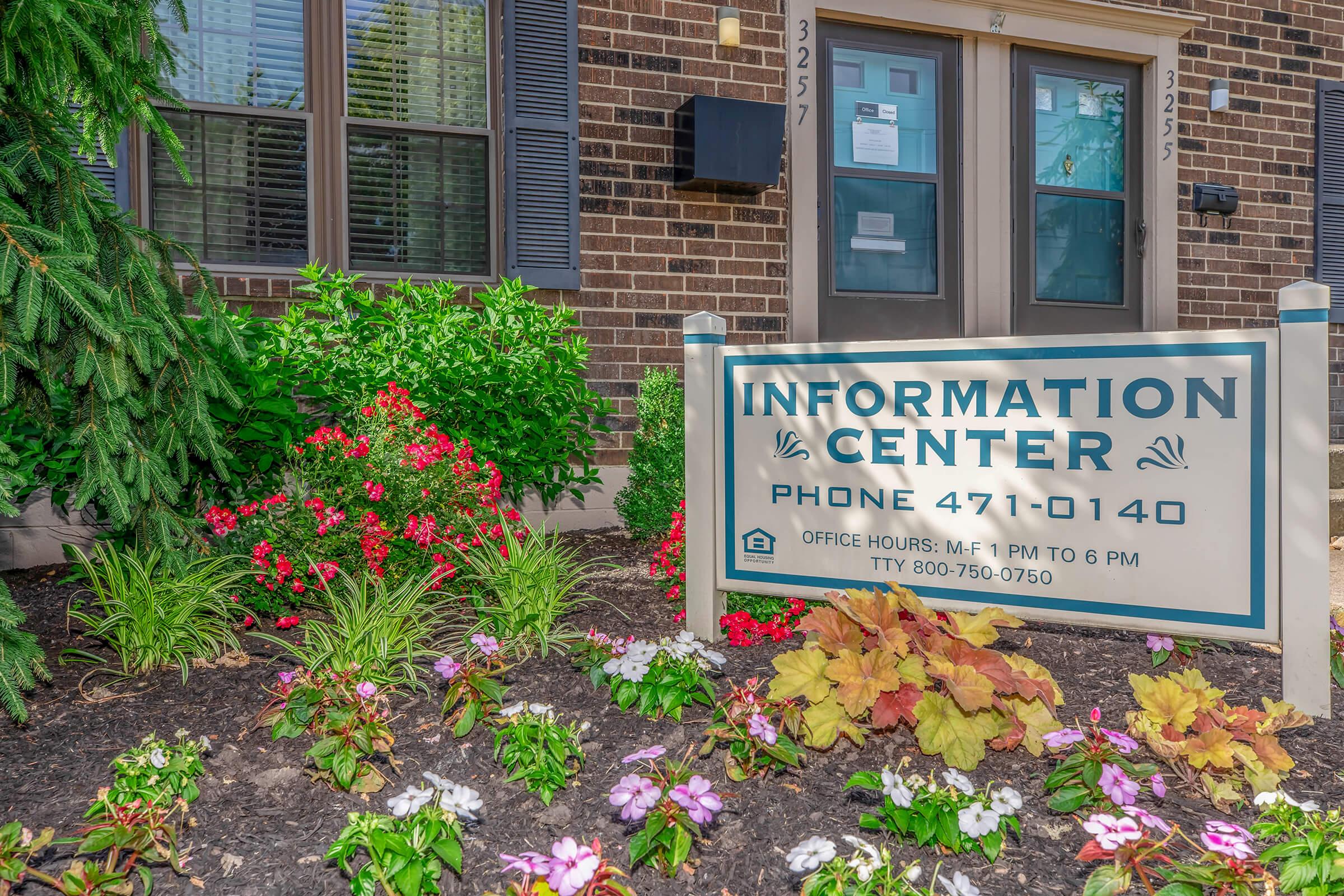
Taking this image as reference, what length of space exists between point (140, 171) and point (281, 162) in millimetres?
669

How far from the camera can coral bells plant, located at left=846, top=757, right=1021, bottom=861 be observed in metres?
1.85

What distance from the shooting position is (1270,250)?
6852 millimetres

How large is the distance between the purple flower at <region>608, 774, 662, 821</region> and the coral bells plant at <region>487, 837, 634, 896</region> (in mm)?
142

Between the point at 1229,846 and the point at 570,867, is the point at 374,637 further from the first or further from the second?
the point at 1229,846

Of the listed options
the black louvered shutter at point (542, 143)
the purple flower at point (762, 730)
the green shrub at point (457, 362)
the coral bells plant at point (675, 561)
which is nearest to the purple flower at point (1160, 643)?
the purple flower at point (762, 730)

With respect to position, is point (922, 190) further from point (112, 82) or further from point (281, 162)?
point (112, 82)

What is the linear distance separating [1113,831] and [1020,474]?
1.22 meters

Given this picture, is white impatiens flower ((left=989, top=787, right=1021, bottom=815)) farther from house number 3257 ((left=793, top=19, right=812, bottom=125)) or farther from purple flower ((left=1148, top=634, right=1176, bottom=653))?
house number 3257 ((left=793, top=19, right=812, bottom=125))

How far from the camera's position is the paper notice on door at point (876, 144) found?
6.05 meters

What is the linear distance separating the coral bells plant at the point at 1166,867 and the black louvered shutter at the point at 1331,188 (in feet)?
21.8

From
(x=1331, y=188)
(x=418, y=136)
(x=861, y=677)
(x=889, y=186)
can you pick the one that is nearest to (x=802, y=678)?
(x=861, y=677)

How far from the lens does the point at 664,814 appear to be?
185 centimetres

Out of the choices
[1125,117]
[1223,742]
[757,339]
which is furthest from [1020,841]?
[1125,117]

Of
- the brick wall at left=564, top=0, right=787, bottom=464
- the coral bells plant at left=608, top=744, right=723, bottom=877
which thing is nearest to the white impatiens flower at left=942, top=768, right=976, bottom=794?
the coral bells plant at left=608, top=744, right=723, bottom=877
